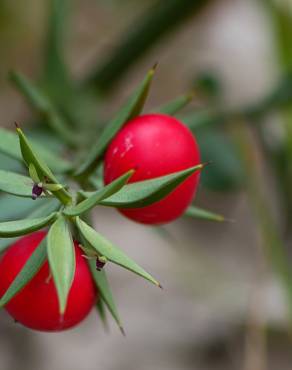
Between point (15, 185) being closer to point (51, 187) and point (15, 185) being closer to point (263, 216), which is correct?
point (51, 187)

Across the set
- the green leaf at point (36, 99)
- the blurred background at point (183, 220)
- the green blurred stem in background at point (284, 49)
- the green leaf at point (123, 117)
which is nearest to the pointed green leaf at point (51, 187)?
the green leaf at point (123, 117)

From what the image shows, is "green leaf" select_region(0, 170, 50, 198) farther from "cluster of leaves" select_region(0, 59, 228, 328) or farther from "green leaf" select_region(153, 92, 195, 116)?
"green leaf" select_region(153, 92, 195, 116)

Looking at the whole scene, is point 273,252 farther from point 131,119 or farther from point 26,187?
point 26,187

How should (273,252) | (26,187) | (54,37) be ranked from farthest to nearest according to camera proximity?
(273,252) < (54,37) < (26,187)

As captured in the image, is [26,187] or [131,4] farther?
[131,4]

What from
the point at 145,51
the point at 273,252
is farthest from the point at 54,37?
the point at 273,252

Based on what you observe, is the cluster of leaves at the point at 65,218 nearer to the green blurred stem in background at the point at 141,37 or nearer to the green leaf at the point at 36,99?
the green leaf at the point at 36,99
